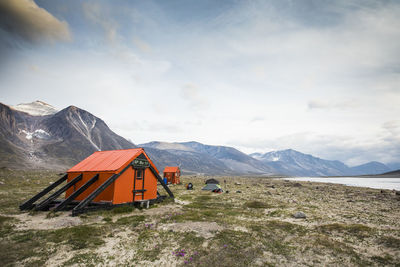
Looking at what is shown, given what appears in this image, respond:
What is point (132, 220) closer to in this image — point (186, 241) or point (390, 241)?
point (186, 241)

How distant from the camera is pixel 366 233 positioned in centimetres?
1333

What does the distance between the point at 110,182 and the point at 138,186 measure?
390cm

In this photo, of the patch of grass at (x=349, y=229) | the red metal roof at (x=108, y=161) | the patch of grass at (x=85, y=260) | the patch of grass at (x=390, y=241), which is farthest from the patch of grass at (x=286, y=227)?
the red metal roof at (x=108, y=161)

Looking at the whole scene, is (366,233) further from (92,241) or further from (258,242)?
(92,241)

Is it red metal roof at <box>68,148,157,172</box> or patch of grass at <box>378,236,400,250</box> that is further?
red metal roof at <box>68,148,157,172</box>

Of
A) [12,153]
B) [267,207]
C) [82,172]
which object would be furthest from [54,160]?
[267,207]

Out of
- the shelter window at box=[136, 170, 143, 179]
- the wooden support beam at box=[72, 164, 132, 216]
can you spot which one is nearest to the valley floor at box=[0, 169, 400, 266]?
the wooden support beam at box=[72, 164, 132, 216]

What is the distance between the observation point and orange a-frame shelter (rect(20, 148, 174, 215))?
19219mm

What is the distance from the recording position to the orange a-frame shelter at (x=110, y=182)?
19219mm

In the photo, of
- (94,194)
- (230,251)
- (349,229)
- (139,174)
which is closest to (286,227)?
(349,229)

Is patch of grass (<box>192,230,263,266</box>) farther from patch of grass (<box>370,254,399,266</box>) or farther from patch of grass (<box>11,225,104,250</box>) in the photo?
patch of grass (<box>11,225,104,250</box>)

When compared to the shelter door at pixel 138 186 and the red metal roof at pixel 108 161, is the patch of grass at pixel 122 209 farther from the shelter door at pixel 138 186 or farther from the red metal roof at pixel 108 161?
the red metal roof at pixel 108 161

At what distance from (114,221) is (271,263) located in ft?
38.3

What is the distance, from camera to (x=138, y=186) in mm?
22406
